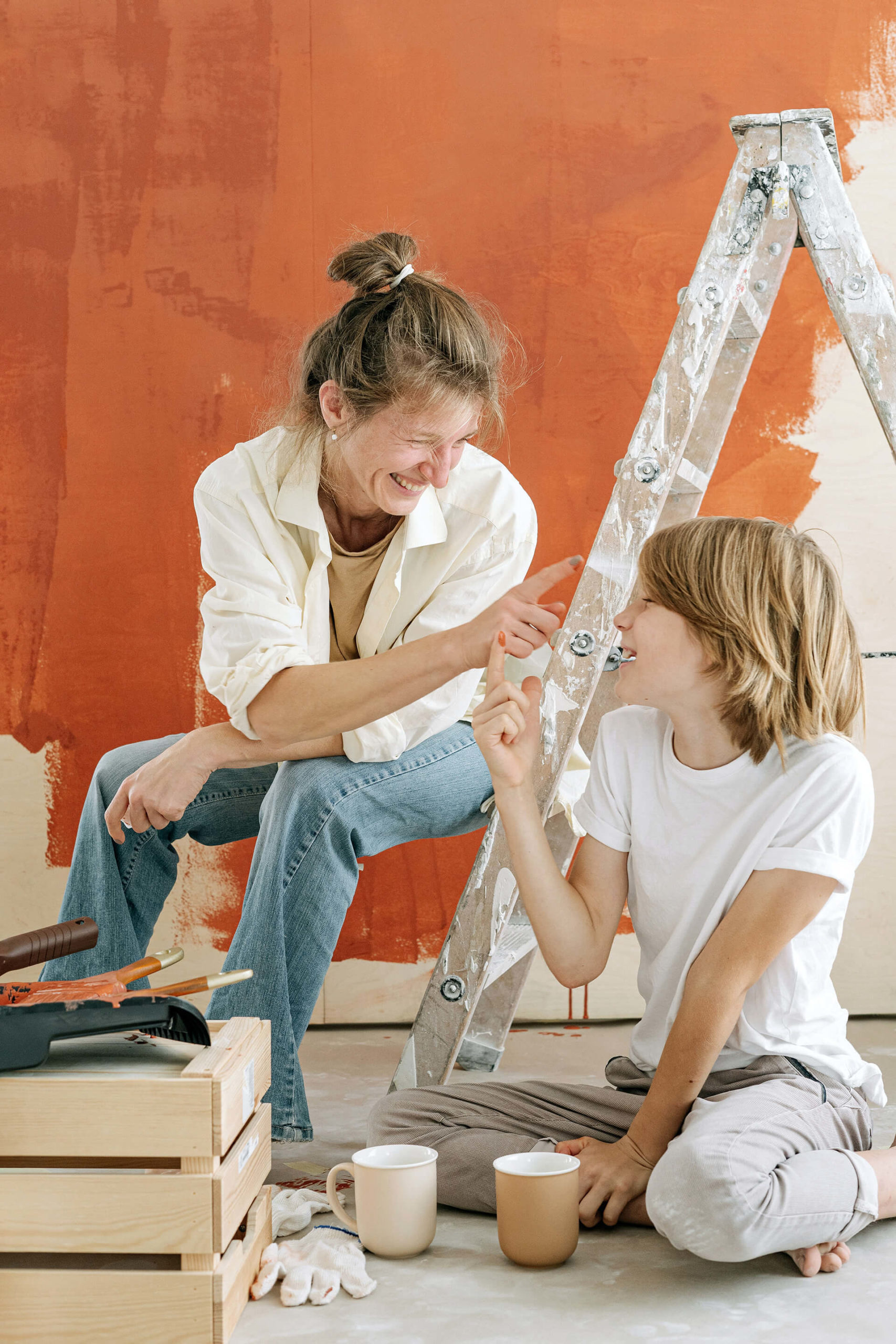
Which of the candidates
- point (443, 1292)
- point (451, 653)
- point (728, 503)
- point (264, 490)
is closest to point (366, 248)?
point (264, 490)

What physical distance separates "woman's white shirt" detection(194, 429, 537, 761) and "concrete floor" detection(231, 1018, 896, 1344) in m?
0.66

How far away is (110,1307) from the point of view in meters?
0.99

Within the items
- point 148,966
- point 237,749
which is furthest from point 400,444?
point 148,966

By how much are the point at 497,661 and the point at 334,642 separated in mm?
445

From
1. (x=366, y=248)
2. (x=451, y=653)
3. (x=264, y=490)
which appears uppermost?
(x=366, y=248)

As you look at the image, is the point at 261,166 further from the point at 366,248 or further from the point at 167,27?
the point at 366,248

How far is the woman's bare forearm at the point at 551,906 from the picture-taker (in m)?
1.42

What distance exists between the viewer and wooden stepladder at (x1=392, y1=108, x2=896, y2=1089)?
1533mm

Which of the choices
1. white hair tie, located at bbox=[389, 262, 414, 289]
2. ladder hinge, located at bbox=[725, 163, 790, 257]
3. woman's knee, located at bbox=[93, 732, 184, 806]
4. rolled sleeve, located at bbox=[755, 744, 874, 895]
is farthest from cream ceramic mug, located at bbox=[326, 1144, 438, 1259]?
ladder hinge, located at bbox=[725, 163, 790, 257]

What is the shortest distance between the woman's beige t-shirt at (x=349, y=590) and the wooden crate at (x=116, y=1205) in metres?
0.87

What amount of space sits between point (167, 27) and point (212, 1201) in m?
2.22

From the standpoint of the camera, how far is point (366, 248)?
161 centimetres

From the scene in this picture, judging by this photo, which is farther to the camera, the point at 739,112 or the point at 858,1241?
the point at 739,112

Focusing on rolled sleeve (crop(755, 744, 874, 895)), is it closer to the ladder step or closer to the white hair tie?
the ladder step
